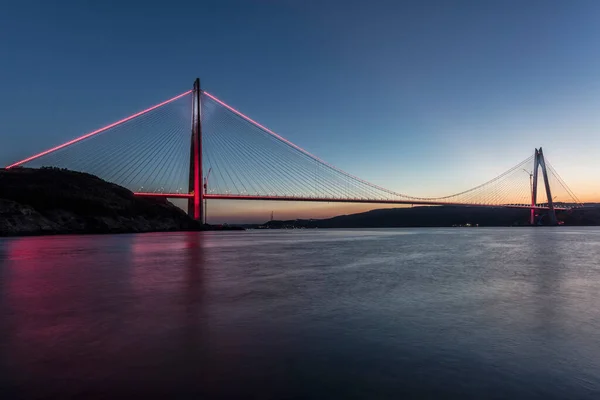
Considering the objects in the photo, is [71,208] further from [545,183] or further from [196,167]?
[545,183]

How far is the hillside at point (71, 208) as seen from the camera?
56500 mm

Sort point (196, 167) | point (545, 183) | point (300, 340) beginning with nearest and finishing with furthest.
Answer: point (300, 340) → point (196, 167) → point (545, 183)

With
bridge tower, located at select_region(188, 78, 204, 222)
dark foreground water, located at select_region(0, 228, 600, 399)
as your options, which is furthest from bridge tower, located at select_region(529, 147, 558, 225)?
dark foreground water, located at select_region(0, 228, 600, 399)

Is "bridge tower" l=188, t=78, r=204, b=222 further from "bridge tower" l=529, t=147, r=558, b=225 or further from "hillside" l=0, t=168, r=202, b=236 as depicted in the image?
"bridge tower" l=529, t=147, r=558, b=225

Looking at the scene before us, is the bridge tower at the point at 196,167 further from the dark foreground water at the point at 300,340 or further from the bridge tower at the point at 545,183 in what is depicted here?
the bridge tower at the point at 545,183

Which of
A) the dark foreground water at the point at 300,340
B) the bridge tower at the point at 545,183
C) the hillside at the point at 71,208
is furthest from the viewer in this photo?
the bridge tower at the point at 545,183

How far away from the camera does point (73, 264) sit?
56.6ft

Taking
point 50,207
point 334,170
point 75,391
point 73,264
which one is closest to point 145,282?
point 73,264

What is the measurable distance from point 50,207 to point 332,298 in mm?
65927

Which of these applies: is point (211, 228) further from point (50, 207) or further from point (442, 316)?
point (442, 316)

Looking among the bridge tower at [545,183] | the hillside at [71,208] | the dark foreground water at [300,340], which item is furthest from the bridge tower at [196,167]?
the bridge tower at [545,183]

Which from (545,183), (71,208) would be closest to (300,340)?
(71,208)

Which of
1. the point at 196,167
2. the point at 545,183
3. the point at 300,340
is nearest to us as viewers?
the point at 300,340

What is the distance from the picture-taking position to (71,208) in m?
64.4
